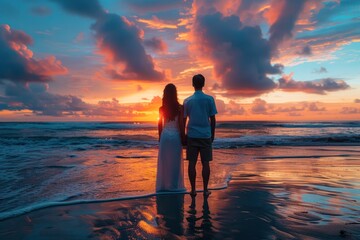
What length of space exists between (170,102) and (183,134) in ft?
2.18

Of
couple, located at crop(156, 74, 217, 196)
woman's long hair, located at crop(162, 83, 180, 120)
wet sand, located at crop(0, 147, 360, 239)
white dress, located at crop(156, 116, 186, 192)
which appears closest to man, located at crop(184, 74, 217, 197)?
couple, located at crop(156, 74, 217, 196)

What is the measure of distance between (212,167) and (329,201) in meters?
4.22

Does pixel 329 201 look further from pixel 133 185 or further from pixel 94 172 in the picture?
pixel 94 172

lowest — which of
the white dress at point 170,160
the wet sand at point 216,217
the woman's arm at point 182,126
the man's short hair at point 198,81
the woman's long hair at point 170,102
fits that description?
the wet sand at point 216,217

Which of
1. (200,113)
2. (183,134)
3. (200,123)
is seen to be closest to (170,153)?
(183,134)

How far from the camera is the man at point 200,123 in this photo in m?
5.00

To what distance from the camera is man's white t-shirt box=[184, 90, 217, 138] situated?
4.99 metres

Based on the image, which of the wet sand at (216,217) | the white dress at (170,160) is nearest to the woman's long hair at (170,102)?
the white dress at (170,160)

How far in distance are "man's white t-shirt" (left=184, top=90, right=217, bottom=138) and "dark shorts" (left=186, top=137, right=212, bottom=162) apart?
0.33ft

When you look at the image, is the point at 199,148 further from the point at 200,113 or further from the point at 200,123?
the point at 200,113

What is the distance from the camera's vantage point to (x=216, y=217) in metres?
3.81

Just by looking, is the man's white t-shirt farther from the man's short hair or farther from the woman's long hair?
the woman's long hair

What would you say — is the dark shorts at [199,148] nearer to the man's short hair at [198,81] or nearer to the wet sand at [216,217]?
the wet sand at [216,217]

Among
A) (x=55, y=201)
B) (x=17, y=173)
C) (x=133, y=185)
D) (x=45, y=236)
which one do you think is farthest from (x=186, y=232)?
(x=17, y=173)
